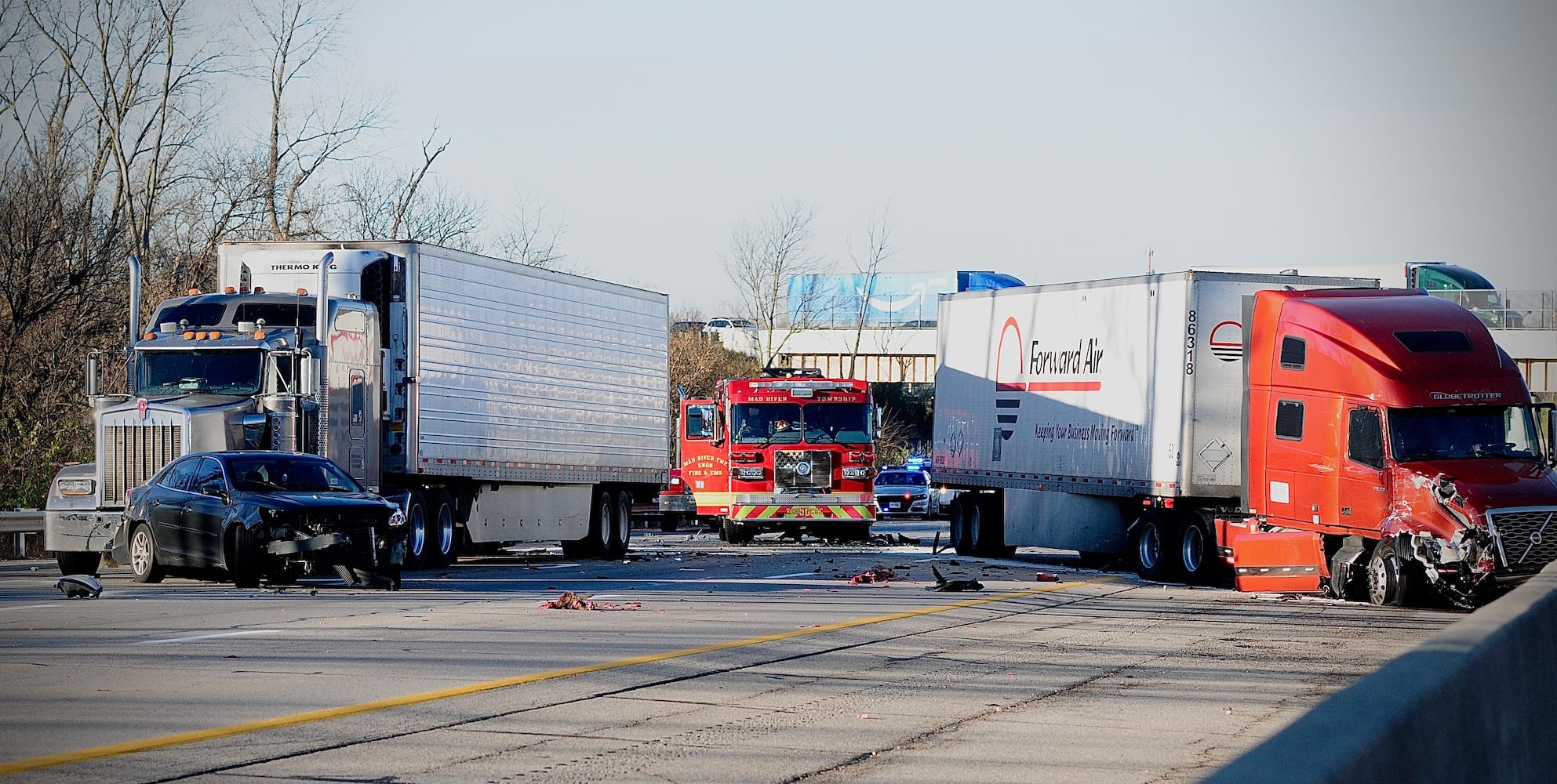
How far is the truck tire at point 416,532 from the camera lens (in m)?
24.3

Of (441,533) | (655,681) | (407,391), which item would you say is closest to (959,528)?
(441,533)

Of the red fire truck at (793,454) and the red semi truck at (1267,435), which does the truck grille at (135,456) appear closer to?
the red semi truck at (1267,435)

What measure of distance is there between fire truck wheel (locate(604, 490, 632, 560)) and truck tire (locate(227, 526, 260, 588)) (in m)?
12.5

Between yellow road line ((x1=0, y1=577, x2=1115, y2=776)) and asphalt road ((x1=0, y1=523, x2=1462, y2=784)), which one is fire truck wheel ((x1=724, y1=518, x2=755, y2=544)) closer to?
asphalt road ((x1=0, y1=523, x2=1462, y2=784))

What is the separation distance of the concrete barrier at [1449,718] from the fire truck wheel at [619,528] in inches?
892

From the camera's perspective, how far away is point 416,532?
24562 mm

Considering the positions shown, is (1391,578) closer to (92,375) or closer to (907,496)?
(92,375)

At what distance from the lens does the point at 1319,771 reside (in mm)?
3957

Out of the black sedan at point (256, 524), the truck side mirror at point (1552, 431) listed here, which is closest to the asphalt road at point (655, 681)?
the black sedan at point (256, 524)

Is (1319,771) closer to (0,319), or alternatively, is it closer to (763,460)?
(763,460)

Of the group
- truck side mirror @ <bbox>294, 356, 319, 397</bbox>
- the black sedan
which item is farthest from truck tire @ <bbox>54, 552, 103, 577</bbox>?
truck side mirror @ <bbox>294, 356, 319, 397</bbox>

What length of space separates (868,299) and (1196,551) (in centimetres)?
5014

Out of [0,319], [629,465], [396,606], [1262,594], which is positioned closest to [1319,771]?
[396,606]

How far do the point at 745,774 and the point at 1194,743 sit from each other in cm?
276
